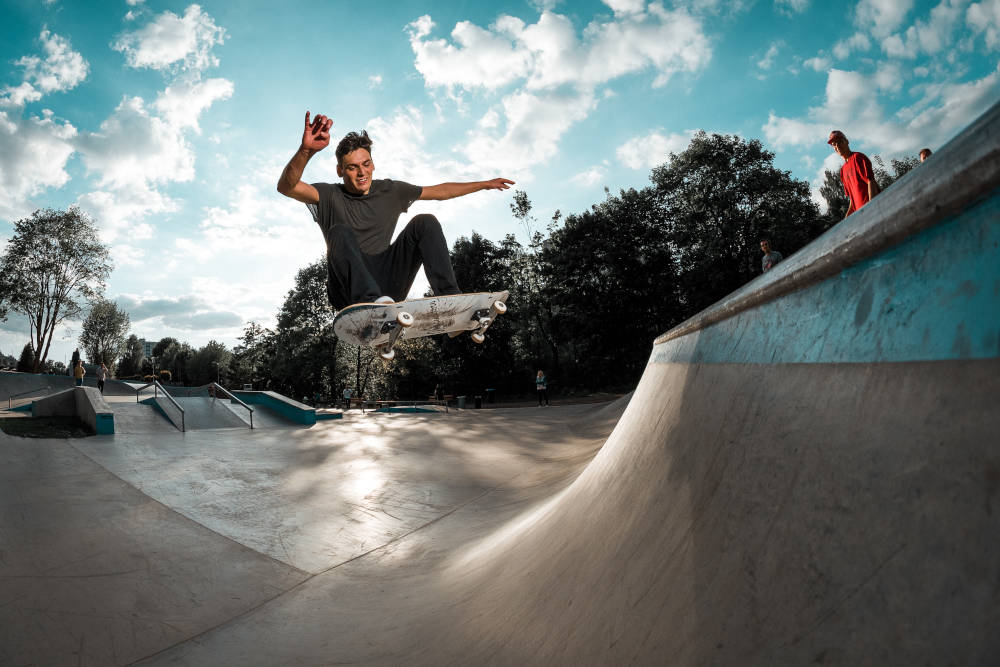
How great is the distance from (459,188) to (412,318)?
1526 millimetres

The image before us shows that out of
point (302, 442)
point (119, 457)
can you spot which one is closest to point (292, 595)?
point (119, 457)

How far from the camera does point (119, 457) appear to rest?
253 inches

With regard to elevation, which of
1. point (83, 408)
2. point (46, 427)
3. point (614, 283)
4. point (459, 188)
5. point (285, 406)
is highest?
point (614, 283)

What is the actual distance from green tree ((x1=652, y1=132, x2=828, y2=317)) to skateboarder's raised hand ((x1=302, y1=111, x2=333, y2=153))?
25.7m

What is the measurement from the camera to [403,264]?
4117 mm

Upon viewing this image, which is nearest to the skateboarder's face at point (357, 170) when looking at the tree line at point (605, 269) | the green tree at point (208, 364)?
the tree line at point (605, 269)

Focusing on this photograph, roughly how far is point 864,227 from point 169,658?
322cm

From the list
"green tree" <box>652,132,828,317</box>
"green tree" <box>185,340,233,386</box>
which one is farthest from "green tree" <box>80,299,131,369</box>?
"green tree" <box>652,132,828,317</box>

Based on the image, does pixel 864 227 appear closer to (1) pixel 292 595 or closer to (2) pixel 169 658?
(2) pixel 169 658

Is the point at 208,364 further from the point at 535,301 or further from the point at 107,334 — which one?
the point at 535,301

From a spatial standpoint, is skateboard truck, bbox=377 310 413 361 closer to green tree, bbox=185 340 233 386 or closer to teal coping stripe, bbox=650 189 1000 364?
teal coping stripe, bbox=650 189 1000 364

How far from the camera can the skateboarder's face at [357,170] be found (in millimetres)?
3846

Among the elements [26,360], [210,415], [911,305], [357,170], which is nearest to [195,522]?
[357,170]

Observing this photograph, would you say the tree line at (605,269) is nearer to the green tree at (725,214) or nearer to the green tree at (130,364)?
the green tree at (725,214)
